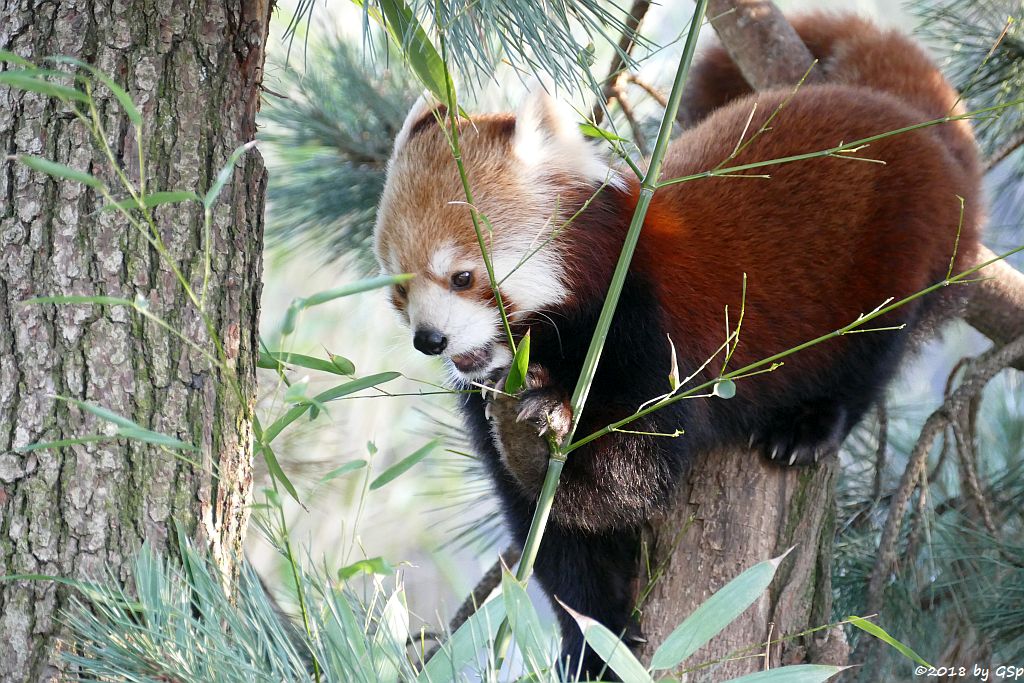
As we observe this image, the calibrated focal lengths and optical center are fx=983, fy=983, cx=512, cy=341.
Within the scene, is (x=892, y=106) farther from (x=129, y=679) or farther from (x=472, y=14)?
(x=129, y=679)

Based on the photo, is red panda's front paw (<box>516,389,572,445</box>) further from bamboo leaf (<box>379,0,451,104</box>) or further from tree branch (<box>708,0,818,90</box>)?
tree branch (<box>708,0,818,90</box>)

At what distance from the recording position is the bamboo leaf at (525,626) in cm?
101

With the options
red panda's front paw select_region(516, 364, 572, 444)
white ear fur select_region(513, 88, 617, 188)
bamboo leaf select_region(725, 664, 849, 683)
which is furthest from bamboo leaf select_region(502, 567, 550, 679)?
white ear fur select_region(513, 88, 617, 188)

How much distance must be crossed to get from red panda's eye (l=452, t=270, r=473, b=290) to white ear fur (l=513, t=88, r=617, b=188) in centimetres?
30

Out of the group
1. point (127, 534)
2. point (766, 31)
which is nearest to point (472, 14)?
point (127, 534)

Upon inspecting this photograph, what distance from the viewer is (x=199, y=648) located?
3.64 feet

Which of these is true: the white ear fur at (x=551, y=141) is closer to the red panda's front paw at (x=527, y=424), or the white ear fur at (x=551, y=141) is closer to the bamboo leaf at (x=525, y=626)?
the red panda's front paw at (x=527, y=424)

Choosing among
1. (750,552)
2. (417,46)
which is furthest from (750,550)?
(417,46)

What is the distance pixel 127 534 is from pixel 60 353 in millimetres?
260

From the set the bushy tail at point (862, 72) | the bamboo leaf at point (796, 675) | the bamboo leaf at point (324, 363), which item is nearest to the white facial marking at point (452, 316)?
the bamboo leaf at point (324, 363)

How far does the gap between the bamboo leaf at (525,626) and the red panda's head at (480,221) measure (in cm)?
75

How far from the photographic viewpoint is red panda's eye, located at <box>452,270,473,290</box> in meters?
1.75

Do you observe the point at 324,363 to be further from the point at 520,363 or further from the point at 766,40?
the point at 766,40

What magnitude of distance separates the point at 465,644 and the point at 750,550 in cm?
Answer: 102
